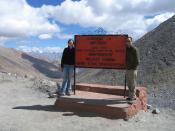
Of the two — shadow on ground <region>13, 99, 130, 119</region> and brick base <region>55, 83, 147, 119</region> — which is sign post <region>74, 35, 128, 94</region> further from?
shadow on ground <region>13, 99, 130, 119</region>

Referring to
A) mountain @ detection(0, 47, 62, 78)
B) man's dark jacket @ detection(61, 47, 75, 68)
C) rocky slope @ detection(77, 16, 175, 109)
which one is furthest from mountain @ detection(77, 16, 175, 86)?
mountain @ detection(0, 47, 62, 78)

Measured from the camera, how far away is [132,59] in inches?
514

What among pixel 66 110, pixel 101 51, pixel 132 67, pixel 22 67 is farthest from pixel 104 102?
pixel 22 67

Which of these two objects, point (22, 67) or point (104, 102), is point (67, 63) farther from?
point (22, 67)

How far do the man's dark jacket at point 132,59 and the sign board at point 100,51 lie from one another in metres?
0.33

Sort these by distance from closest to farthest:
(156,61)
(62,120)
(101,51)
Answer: (62,120) < (101,51) < (156,61)

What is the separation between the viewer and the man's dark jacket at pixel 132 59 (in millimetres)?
13000

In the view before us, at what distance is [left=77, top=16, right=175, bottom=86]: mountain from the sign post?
48.1 ft

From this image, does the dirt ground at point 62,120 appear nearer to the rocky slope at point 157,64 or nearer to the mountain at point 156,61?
the rocky slope at point 157,64

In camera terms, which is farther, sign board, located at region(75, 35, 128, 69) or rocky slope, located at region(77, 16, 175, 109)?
rocky slope, located at region(77, 16, 175, 109)

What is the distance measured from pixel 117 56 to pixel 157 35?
26535 millimetres

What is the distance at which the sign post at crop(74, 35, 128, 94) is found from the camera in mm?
13539

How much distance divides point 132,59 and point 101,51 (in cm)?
133

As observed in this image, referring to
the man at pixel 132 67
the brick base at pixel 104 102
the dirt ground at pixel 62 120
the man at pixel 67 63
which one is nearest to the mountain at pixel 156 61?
the brick base at pixel 104 102
